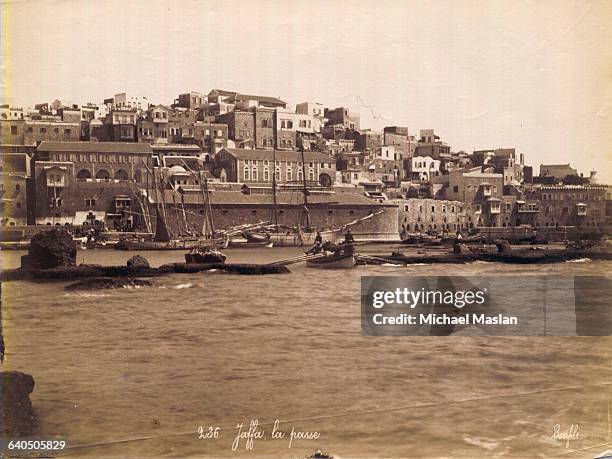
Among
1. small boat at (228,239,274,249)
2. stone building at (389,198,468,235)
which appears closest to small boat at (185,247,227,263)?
small boat at (228,239,274,249)

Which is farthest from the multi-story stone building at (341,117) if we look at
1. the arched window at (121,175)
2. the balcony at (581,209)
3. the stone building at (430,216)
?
the balcony at (581,209)

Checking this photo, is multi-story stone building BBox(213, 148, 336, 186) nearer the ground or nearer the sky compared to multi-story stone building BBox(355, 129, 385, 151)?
nearer the ground

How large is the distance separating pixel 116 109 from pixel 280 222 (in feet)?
4.14

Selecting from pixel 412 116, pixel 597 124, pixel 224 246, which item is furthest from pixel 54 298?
pixel 597 124

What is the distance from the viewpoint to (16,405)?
4.00m

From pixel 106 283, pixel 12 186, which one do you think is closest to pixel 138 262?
pixel 106 283

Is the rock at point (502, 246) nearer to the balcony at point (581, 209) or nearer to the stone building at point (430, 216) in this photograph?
the stone building at point (430, 216)

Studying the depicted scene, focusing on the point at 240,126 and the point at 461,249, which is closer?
the point at 240,126

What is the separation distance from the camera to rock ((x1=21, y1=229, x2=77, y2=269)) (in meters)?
4.04

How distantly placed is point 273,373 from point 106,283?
1.15 metres

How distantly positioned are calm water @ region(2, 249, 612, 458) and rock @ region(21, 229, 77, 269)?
85mm

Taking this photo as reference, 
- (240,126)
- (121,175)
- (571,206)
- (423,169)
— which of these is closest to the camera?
(121,175)

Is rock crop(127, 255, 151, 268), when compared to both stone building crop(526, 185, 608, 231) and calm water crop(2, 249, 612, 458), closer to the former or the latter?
calm water crop(2, 249, 612, 458)
